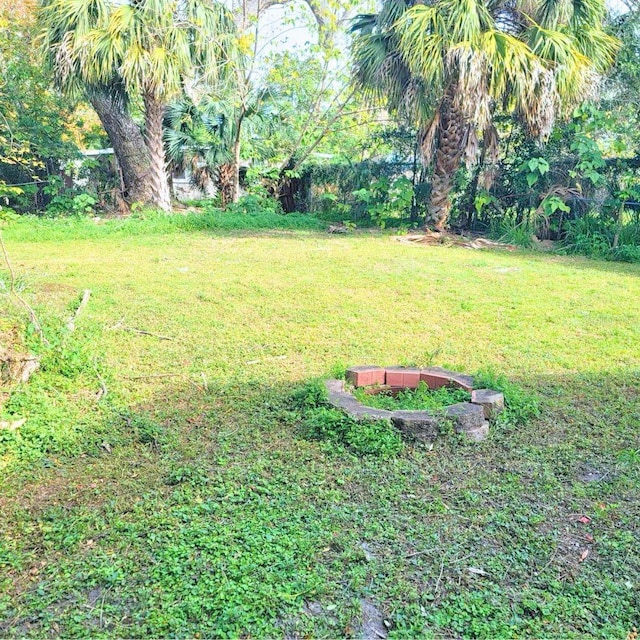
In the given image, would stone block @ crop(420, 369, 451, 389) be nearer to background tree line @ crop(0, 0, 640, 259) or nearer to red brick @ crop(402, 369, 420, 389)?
red brick @ crop(402, 369, 420, 389)

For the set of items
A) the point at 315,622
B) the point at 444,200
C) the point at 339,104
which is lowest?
the point at 315,622

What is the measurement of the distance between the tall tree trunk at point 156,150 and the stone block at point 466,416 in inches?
378

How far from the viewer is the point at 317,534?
2.29 meters

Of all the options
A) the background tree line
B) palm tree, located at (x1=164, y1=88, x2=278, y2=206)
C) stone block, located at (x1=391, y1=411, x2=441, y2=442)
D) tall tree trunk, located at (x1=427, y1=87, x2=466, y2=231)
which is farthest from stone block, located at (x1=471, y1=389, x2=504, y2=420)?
palm tree, located at (x1=164, y1=88, x2=278, y2=206)

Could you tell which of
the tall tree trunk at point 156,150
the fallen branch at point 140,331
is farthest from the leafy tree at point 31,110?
the fallen branch at point 140,331

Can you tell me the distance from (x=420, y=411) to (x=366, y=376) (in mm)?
570

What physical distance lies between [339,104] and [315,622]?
41.8 ft

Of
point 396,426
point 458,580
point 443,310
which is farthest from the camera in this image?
point 443,310

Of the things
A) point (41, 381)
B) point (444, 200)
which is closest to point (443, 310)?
point (41, 381)

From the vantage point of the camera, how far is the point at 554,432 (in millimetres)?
3273

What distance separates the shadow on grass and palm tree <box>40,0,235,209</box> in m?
8.64

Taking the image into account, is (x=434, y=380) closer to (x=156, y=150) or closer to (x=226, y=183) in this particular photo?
(x=156, y=150)

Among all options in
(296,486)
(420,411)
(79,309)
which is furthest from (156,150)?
(296,486)

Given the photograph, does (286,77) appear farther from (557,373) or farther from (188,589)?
(188,589)
